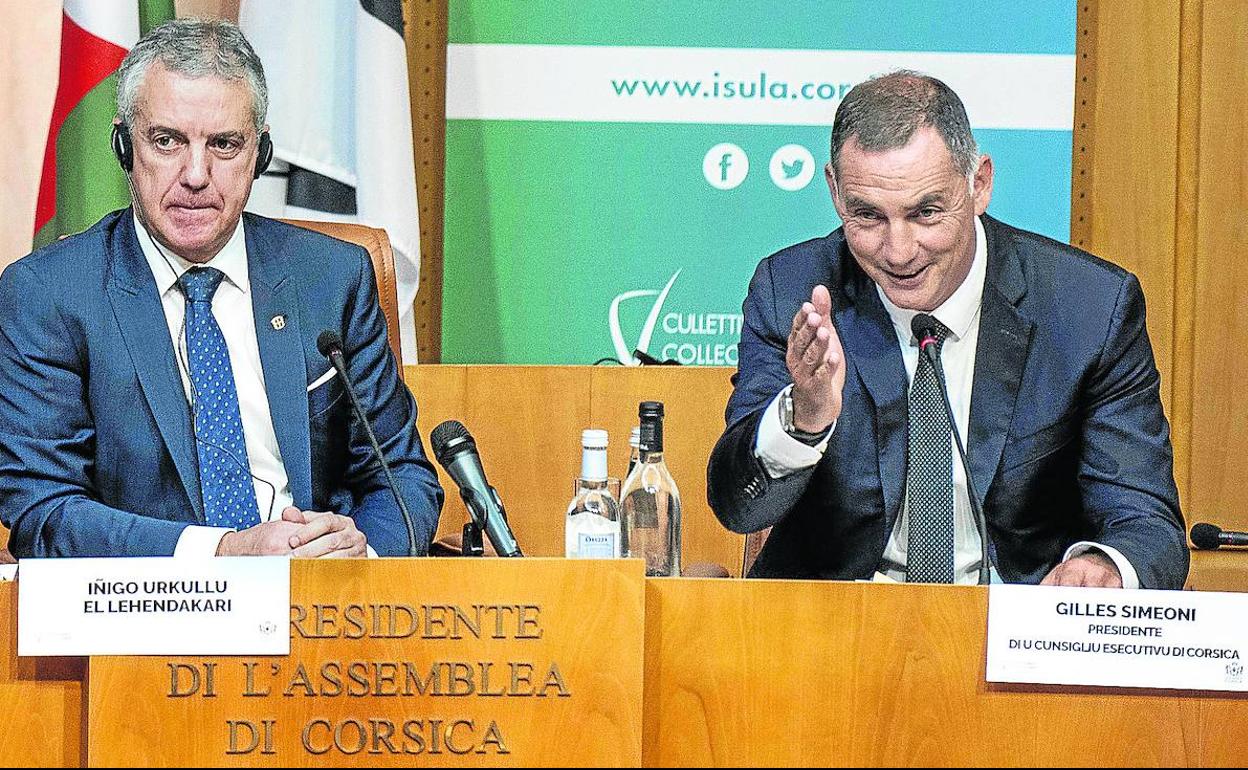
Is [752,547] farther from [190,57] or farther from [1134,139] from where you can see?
[1134,139]

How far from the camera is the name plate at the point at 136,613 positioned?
1.68 m

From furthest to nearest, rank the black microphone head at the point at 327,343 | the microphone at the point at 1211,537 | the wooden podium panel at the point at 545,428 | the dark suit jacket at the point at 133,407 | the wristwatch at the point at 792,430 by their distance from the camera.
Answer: the wooden podium panel at the point at 545,428
the microphone at the point at 1211,537
the dark suit jacket at the point at 133,407
the wristwatch at the point at 792,430
the black microphone head at the point at 327,343

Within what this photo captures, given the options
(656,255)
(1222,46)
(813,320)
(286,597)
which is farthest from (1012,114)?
(286,597)

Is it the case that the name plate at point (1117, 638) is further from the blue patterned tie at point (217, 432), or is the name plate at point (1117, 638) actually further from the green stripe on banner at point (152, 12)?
the green stripe on banner at point (152, 12)

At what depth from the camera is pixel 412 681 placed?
5.59ft

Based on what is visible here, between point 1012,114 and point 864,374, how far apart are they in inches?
70.8

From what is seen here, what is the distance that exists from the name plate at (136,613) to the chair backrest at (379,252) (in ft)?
4.04

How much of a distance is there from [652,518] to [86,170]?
1.89 meters

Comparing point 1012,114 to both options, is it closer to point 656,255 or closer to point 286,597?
point 656,255

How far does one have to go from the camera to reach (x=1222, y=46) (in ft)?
12.7

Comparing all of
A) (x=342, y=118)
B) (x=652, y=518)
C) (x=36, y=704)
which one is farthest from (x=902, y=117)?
(x=342, y=118)

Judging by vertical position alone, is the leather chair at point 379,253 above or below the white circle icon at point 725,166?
below

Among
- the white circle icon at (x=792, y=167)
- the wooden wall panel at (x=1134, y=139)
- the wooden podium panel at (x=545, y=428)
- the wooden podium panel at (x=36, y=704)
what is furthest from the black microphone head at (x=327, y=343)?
the wooden wall panel at (x=1134, y=139)

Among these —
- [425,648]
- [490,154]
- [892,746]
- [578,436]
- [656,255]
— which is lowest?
[892,746]
